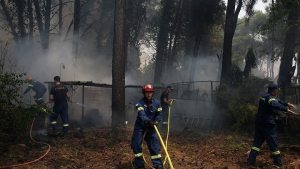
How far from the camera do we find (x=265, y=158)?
23.4ft

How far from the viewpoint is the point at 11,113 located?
7.02 m

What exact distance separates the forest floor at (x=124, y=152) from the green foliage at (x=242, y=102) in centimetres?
97

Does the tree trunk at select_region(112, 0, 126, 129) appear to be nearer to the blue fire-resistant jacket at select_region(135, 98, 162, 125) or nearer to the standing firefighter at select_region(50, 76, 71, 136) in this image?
the standing firefighter at select_region(50, 76, 71, 136)

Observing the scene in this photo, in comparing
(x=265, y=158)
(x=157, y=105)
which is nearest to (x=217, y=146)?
(x=265, y=158)

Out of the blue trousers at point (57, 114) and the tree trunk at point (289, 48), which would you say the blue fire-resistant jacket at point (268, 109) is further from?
the tree trunk at point (289, 48)

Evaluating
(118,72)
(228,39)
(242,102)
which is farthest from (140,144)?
(228,39)

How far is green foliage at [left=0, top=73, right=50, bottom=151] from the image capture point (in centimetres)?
680

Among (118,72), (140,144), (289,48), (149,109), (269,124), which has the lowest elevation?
(140,144)

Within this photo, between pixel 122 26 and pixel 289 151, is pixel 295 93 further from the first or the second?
pixel 122 26

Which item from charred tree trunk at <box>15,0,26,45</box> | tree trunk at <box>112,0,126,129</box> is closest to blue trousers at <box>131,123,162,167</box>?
tree trunk at <box>112,0,126,129</box>

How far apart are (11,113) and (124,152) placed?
316 cm

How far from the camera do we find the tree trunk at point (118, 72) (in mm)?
10344

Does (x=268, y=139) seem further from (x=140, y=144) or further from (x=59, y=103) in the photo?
(x=59, y=103)

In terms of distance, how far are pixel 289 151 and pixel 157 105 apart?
4403 mm
